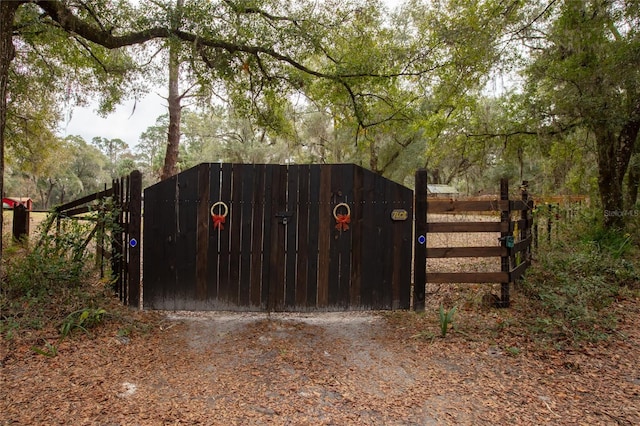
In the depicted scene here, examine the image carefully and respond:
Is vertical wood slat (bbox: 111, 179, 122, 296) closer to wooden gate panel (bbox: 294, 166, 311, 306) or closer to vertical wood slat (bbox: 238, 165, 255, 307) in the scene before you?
vertical wood slat (bbox: 238, 165, 255, 307)

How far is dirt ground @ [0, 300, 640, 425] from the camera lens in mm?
2611

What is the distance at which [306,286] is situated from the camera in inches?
185

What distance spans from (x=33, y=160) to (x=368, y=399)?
44.1 feet

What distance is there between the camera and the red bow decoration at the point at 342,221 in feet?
15.3

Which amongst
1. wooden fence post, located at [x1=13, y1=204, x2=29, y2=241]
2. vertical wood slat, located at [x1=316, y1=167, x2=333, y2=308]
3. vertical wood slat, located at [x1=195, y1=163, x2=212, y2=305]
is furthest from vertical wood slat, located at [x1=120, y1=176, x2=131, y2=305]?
wooden fence post, located at [x1=13, y1=204, x2=29, y2=241]

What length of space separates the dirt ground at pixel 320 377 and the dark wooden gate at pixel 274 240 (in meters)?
0.41

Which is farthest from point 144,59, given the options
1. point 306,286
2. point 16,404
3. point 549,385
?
point 549,385

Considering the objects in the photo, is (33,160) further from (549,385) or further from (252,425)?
(549,385)

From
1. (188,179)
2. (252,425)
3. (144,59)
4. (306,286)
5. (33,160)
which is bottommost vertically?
(252,425)

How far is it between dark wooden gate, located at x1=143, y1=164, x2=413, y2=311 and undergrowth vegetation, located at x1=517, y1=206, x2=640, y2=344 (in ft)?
5.71

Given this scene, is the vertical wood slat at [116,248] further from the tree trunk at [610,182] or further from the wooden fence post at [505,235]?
the tree trunk at [610,182]

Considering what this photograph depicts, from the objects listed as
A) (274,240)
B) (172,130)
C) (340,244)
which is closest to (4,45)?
(274,240)

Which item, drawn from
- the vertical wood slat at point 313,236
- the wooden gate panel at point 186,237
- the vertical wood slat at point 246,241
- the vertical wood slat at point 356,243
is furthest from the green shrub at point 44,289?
the vertical wood slat at point 356,243

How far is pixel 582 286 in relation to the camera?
4.98 meters
